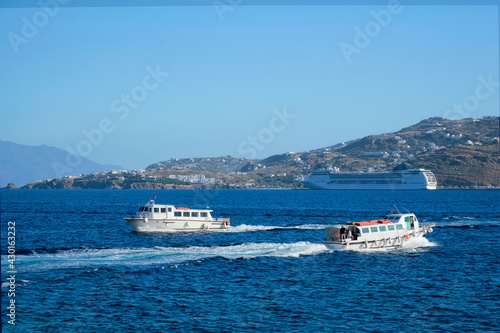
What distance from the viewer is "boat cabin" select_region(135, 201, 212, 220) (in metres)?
79.4

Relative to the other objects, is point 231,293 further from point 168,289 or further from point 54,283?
point 54,283

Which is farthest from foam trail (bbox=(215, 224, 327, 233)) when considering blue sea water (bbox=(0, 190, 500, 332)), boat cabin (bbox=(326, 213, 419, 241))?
boat cabin (bbox=(326, 213, 419, 241))

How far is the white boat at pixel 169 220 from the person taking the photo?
78.6m

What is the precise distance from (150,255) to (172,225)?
2620 cm

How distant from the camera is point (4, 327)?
30.1m

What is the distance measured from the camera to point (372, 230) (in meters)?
61.1

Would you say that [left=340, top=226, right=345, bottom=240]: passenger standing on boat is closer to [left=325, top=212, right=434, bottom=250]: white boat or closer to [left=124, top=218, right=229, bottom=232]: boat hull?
[left=325, top=212, right=434, bottom=250]: white boat

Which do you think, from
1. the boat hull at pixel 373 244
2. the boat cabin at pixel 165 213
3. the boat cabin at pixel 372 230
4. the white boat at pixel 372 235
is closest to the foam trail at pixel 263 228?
the boat cabin at pixel 165 213

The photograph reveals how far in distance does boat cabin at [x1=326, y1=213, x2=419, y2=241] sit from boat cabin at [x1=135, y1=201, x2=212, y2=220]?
29.0 metres

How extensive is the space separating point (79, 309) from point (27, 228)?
182ft

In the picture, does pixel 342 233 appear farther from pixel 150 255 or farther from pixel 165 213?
pixel 165 213

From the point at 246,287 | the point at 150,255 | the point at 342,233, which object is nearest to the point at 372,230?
the point at 342,233

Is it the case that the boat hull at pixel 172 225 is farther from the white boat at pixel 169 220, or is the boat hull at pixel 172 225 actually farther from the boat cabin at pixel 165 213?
the boat cabin at pixel 165 213

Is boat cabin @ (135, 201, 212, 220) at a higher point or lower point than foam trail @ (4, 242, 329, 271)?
higher
